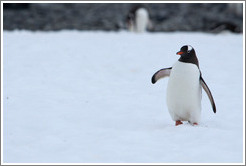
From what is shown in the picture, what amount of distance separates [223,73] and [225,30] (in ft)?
21.5

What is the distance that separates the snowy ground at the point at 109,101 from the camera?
3.96 metres

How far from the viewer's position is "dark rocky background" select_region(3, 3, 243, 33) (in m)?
16.0

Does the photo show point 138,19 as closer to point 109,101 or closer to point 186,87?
point 109,101

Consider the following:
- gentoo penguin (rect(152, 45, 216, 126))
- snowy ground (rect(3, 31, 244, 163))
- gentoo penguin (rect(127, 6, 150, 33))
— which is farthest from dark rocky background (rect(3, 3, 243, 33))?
gentoo penguin (rect(152, 45, 216, 126))

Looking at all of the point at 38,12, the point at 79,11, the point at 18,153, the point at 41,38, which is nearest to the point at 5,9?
the point at 38,12

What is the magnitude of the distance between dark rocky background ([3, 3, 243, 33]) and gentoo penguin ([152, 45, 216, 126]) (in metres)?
10.5

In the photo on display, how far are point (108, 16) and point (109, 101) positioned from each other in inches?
445

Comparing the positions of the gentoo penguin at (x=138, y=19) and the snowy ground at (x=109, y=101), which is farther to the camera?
the gentoo penguin at (x=138, y=19)

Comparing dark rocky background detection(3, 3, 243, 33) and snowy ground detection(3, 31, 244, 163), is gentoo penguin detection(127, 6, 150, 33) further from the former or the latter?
dark rocky background detection(3, 3, 243, 33)

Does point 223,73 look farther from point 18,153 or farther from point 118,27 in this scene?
point 118,27

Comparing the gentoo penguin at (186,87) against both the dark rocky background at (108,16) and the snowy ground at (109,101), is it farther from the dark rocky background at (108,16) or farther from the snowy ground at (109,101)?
the dark rocky background at (108,16)

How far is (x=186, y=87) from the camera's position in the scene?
15.4ft

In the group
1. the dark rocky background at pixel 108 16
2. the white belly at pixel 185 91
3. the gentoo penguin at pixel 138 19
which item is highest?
the dark rocky background at pixel 108 16

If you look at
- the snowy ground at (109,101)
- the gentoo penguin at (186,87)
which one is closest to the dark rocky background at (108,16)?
the snowy ground at (109,101)
